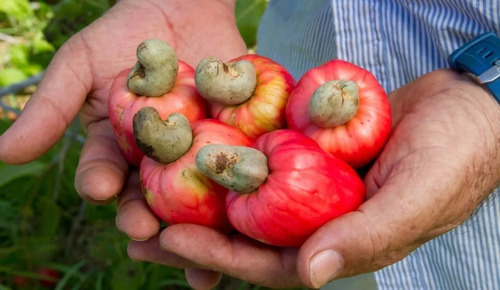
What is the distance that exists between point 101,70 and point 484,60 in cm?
96

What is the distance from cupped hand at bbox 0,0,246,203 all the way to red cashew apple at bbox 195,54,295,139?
11.6 inches

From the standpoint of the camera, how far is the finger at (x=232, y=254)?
4.21ft

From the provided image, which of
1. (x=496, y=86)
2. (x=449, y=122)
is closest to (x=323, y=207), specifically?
(x=449, y=122)

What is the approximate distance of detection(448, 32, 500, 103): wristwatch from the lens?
4.81 ft

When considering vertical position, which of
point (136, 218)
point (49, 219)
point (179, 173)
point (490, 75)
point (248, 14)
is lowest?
point (49, 219)

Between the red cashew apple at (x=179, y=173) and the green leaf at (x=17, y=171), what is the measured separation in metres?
1.05

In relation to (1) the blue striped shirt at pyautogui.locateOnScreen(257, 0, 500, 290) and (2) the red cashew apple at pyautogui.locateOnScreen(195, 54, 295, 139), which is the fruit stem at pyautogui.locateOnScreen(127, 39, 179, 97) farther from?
(1) the blue striped shirt at pyautogui.locateOnScreen(257, 0, 500, 290)

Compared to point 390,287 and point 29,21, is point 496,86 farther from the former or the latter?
point 29,21

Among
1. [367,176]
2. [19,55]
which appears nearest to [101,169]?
[367,176]

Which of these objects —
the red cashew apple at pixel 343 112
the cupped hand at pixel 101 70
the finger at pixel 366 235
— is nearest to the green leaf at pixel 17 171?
the cupped hand at pixel 101 70

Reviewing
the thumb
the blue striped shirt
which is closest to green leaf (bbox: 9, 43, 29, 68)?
the blue striped shirt

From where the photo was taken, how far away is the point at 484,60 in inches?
58.2

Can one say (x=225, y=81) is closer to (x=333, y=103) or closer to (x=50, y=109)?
(x=333, y=103)

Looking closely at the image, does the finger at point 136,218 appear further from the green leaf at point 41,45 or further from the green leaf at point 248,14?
the green leaf at point 41,45
